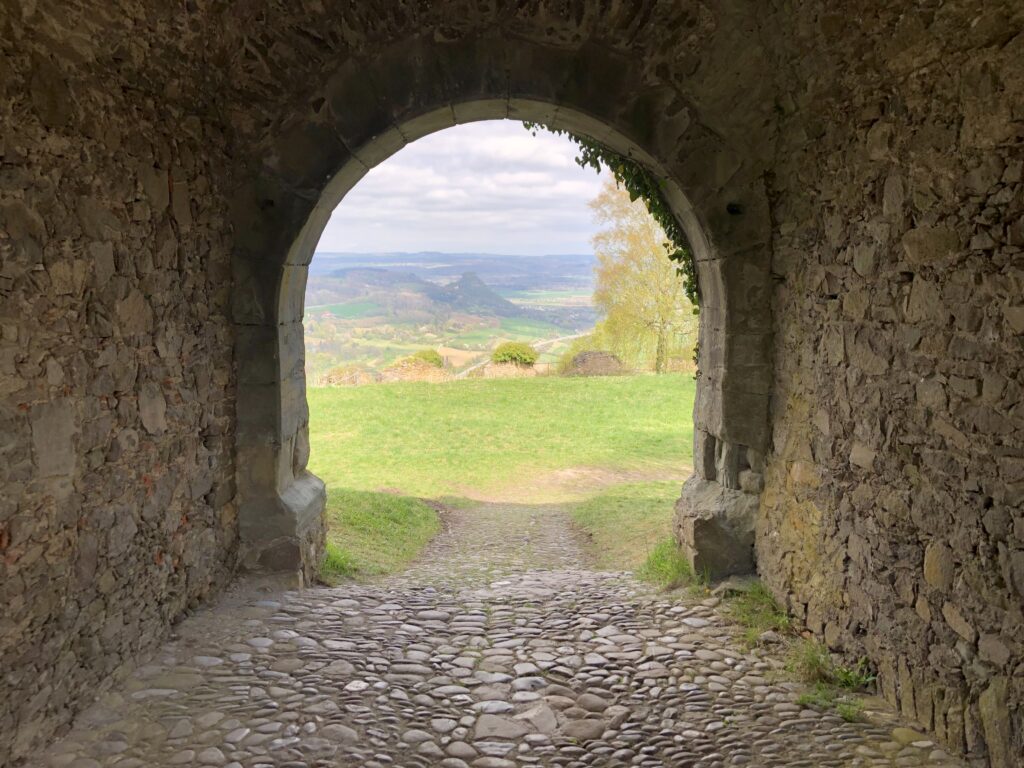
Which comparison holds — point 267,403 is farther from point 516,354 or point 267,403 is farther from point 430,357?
point 430,357

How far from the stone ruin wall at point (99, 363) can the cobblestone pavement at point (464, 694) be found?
1.07ft

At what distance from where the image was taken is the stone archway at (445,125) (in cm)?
413

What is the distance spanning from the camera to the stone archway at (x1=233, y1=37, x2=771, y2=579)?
163 inches

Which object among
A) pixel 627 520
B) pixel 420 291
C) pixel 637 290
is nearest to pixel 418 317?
pixel 420 291

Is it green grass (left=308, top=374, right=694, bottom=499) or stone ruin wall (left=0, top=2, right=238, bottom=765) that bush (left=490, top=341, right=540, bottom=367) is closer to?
green grass (left=308, top=374, right=694, bottom=499)

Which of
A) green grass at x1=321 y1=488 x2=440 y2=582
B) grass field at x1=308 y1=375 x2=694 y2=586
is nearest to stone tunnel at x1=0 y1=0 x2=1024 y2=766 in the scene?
green grass at x1=321 y1=488 x2=440 y2=582

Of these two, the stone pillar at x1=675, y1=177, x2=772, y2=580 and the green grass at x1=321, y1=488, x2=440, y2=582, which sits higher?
the stone pillar at x1=675, y1=177, x2=772, y2=580

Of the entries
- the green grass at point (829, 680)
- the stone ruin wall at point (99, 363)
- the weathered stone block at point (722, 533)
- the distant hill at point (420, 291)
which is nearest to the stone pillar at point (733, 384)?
the weathered stone block at point (722, 533)

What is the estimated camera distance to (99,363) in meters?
3.15

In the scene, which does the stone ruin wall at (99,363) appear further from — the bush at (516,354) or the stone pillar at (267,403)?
the bush at (516,354)

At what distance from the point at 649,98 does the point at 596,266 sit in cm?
1651

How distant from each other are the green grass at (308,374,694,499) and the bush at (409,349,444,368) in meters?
3.11

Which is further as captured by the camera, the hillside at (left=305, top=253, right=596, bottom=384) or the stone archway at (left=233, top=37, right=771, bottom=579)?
the hillside at (left=305, top=253, right=596, bottom=384)

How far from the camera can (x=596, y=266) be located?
20516mm
